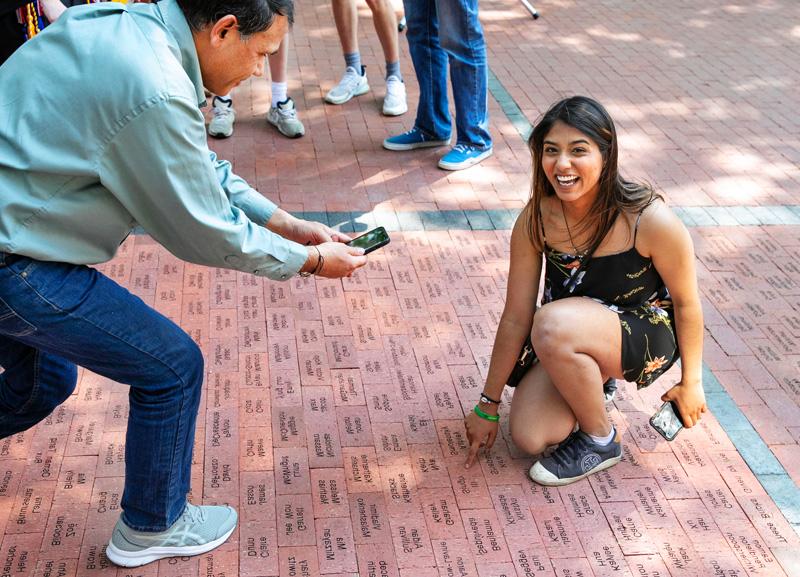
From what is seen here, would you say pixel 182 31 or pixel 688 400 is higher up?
pixel 182 31

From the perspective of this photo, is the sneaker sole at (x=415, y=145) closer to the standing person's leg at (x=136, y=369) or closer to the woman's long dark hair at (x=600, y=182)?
the woman's long dark hair at (x=600, y=182)

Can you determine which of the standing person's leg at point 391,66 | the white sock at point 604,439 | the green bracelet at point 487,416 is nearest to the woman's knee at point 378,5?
the standing person's leg at point 391,66

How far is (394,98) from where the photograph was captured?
6.00 metres

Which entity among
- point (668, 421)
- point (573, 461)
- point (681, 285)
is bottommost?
point (573, 461)

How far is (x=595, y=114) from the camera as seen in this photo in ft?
9.29

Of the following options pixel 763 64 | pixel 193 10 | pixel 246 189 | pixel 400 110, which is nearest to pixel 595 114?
pixel 246 189

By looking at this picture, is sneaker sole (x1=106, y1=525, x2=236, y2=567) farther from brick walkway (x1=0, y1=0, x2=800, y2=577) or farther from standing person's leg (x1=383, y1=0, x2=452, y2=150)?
standing person's leg (x1=383, y1=0, x2=452, y2=150)

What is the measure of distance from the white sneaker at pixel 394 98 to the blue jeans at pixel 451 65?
465mm

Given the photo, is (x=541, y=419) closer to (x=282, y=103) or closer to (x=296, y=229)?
(x=296, y=229)

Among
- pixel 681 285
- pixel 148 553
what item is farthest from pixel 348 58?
pixel 148 553

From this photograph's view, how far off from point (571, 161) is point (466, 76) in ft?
7.96

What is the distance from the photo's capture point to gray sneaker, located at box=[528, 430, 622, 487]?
308 cm

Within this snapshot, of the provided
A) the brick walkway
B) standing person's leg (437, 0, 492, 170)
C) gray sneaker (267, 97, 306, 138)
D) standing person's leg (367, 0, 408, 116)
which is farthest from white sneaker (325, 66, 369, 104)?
standing person's leg (437, 0, 492, 170)

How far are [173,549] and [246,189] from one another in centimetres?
106
